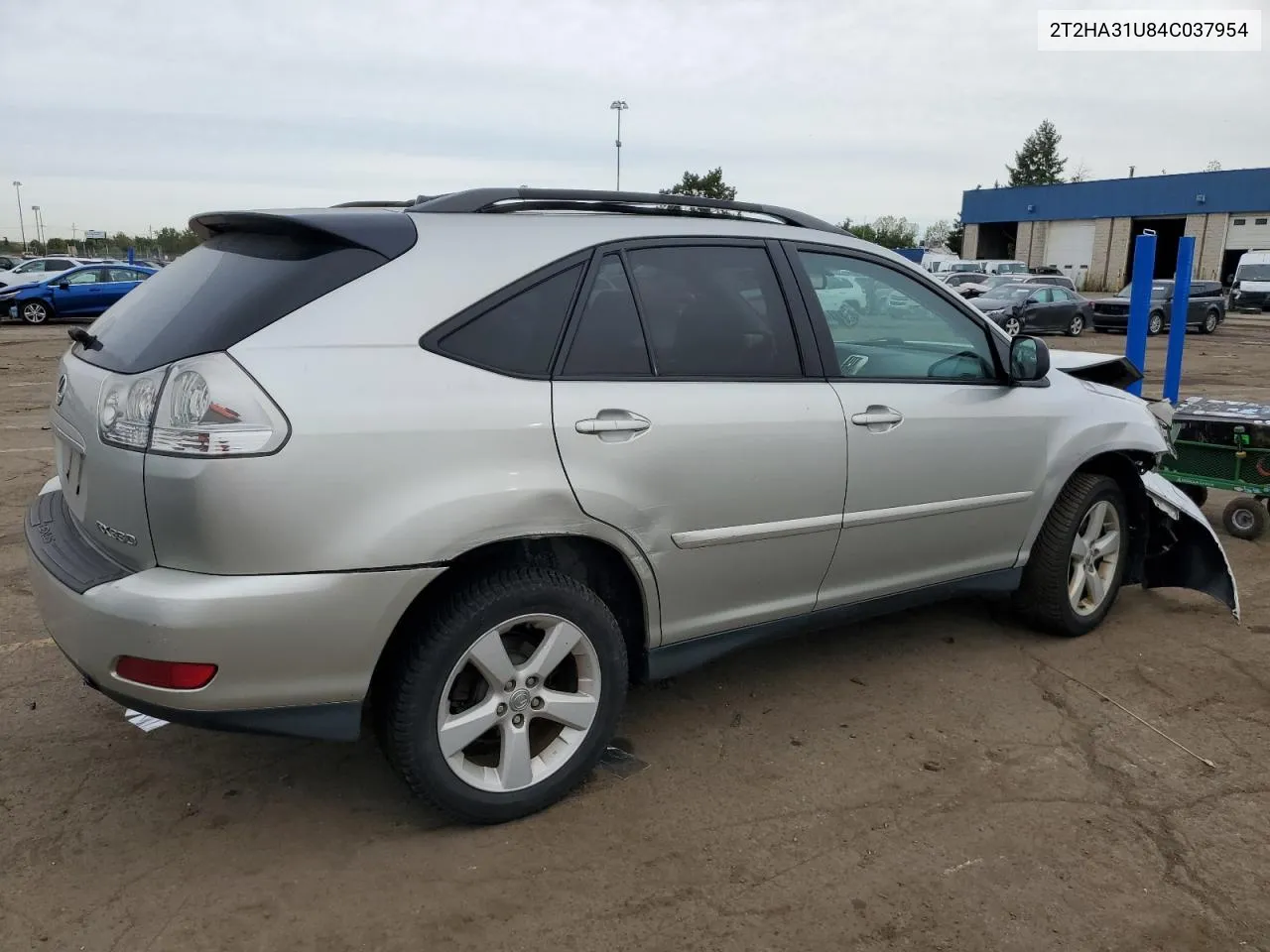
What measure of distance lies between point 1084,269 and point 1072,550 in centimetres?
5912

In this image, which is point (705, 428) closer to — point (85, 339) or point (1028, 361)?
point (1028, 361)

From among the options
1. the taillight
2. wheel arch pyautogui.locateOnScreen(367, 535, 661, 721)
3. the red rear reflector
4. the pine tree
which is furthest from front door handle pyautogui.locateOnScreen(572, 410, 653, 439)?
the pine tree

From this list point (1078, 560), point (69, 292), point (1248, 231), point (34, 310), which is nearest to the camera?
point (1078, 560)

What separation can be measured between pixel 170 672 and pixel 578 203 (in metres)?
1.76

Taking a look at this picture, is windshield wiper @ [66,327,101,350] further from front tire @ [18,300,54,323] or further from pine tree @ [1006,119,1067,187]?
pine tree @ [1006,119,1067,187]

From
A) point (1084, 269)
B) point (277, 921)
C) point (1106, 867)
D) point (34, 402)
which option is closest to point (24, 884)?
point (277, 921)

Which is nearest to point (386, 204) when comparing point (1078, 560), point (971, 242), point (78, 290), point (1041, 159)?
point (1078, 560)

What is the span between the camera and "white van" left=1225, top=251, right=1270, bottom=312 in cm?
3575

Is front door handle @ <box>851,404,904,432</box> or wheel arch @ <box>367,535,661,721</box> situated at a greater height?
front door handle @ <box>851,404,904,432</box>

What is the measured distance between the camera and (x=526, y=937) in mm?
2463

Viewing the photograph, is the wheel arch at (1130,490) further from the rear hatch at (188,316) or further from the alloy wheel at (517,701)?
the rear hatch at (188,316)

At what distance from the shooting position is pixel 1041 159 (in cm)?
9812

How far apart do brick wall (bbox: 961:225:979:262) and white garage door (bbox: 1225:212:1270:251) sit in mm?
16074

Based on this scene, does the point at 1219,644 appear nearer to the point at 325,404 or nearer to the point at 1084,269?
the point at 325,404
